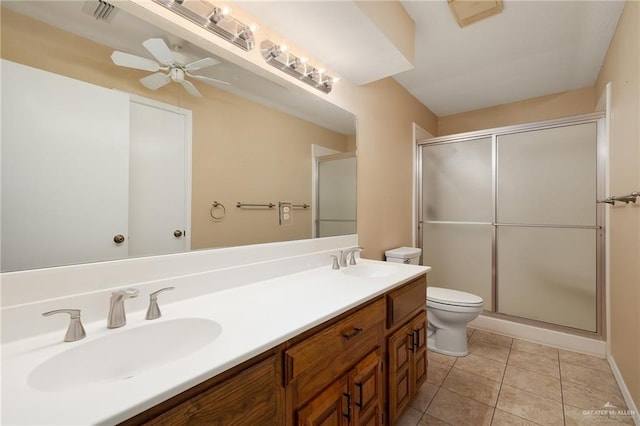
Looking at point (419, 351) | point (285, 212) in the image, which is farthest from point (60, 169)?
point (419, 351)

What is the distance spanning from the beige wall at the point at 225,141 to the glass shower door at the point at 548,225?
2038 millimetres

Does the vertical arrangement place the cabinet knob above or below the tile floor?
above

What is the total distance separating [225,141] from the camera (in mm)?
1315

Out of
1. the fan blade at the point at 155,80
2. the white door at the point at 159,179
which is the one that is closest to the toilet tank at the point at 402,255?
the white door at the point at 159,179

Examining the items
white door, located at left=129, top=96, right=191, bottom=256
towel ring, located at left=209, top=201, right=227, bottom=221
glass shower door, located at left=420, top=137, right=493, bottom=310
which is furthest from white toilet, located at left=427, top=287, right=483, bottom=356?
white door, located at left=129, top=96, right=191, bottom=256

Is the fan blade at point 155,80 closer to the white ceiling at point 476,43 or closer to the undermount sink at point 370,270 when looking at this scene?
the white ceiling at point 476,43

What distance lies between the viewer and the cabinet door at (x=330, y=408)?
872mm

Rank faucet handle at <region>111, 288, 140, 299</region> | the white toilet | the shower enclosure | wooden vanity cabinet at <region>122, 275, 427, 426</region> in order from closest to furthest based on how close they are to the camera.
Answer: wooden vanity cabinet at <region>122, 275, 427, 426</region>
faucet handle at <region>111, 288, 140, 299</region>
the white toilet
the shower enclosure

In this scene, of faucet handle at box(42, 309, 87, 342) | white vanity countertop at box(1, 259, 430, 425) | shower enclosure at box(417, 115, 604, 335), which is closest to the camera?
white vanity countertop at box(1, 259, 430, 425)

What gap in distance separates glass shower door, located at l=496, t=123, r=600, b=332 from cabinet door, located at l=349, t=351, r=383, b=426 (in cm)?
208

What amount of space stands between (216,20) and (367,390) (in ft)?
5.58

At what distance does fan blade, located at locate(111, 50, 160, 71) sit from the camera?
3.19ft

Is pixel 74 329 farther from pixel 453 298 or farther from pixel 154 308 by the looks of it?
pixel 453 298

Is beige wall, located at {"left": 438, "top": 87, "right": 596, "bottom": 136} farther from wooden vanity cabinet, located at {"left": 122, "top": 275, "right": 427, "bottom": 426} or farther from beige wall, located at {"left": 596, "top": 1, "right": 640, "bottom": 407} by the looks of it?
wooden vanity cabinet, located at {"left": 122, "top": 275, "right": 427, "bottom": 426}
